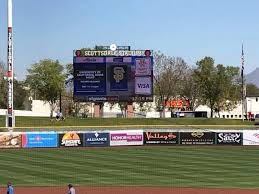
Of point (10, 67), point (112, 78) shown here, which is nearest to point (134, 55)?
point (112, 78)

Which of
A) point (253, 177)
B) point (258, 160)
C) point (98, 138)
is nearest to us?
point (253, 177)

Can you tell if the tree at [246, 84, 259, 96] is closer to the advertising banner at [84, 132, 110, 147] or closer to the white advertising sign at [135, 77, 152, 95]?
the white advertising sign at [135, 77, 152, 95]

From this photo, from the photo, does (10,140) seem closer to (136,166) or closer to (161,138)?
(161,138)

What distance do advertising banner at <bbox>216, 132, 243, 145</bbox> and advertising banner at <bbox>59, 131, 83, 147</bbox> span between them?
12.9 metres

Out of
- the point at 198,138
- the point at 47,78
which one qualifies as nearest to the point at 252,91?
the point at 47,78

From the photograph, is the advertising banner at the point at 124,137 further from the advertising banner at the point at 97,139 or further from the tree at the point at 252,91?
the tree at the point at 252,91

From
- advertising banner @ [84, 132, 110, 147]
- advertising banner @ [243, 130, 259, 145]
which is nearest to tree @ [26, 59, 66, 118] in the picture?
advertising banner @ [84, 132, 110, 147]

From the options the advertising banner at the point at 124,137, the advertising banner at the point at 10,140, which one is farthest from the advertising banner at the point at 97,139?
the advertising banner at the point at 10,140

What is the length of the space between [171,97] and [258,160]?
189ft

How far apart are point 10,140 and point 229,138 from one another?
788 inches

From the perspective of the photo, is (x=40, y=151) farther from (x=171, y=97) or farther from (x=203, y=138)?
(x=171, y=97)

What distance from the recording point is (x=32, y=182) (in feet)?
98.6

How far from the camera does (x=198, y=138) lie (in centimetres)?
4944

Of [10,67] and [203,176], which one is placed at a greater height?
[10,67]
